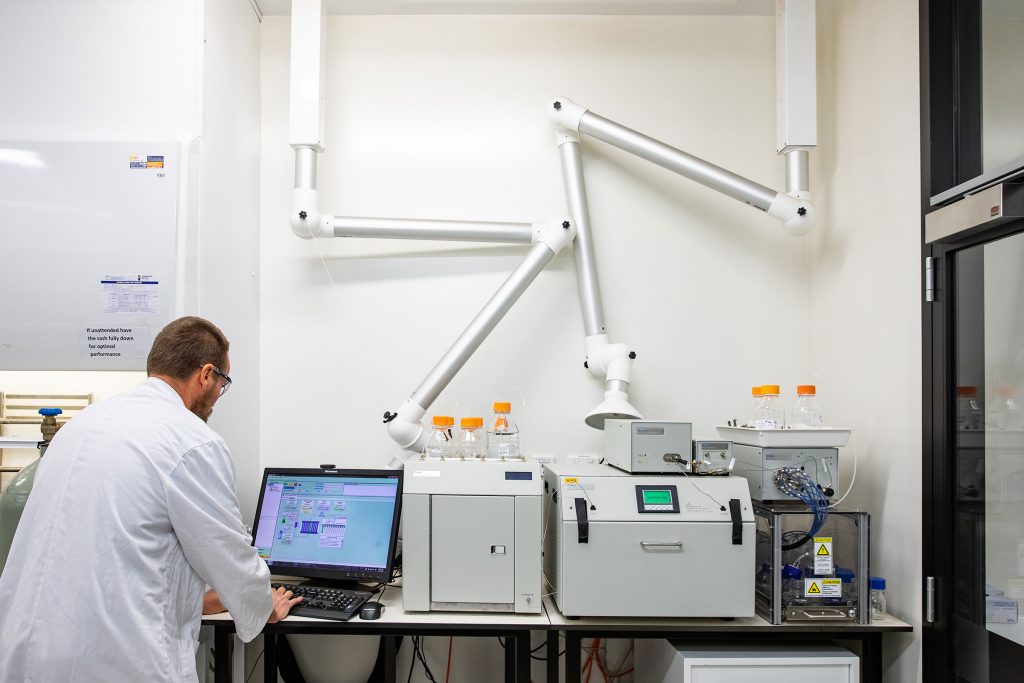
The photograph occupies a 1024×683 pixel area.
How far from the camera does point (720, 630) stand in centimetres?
180

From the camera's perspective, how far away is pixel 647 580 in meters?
1.79

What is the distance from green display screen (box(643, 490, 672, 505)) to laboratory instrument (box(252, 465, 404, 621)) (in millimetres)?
765

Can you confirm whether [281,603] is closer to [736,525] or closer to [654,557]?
[654,557]

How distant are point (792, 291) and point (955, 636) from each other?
1.26 meters

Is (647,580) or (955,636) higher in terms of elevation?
(647,580)

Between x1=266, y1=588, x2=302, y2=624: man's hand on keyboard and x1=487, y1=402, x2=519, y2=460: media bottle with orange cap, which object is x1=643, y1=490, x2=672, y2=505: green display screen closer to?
x1=487, y1=402, x2=519, y2=460: media bottle with orange cap

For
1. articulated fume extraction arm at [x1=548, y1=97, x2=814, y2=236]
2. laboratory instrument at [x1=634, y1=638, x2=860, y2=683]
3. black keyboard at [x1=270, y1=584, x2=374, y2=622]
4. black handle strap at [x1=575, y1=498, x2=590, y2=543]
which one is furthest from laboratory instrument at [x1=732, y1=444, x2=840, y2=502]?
black keyboard at [x1=270, y1=584, x2=374, y2=622]

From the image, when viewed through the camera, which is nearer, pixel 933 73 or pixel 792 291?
pixel 933 73

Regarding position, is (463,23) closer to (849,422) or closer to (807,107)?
(807,107)

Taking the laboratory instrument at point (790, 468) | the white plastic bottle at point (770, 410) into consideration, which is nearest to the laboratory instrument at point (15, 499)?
the laboratory instrument at point (790, 468)

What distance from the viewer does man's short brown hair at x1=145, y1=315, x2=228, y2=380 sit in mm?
1563

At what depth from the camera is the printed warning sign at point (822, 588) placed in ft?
5.97

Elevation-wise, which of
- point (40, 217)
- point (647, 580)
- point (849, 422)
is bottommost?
point (647, 580)

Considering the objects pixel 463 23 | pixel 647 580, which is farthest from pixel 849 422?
pixel 463 23
